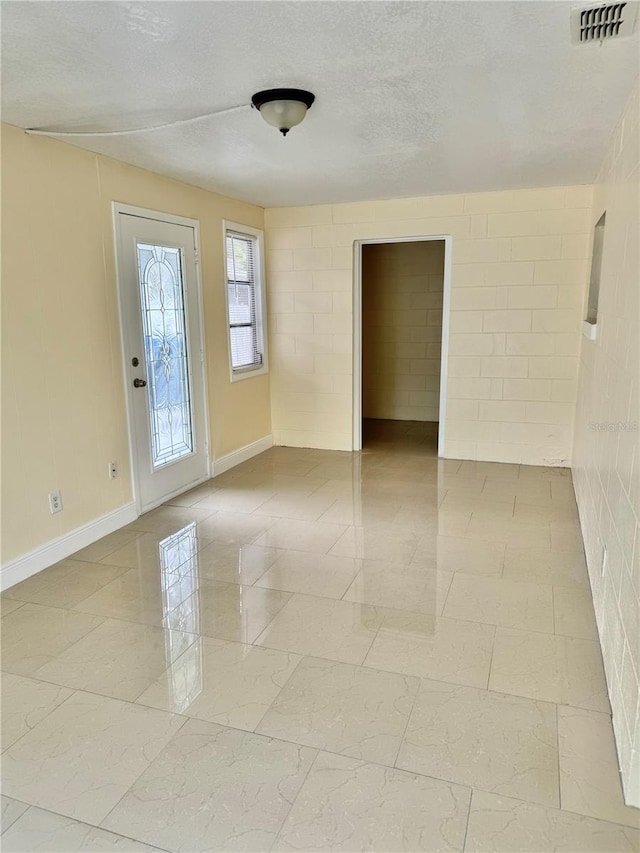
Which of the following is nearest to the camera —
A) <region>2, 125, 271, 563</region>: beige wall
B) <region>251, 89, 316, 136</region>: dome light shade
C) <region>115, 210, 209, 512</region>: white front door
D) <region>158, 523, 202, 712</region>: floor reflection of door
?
<region>158, 523, 202, 712</region>: floor reflection of door

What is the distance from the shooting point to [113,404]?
3668 millimetres

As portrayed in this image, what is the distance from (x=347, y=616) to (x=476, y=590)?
27.1 inches

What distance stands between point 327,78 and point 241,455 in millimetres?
3557

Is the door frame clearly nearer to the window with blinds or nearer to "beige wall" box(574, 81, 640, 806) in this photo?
the window with blinds

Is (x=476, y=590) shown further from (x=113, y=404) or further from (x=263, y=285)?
(x=263, y=285)

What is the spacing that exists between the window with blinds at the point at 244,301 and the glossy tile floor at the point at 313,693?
2083 millimetres

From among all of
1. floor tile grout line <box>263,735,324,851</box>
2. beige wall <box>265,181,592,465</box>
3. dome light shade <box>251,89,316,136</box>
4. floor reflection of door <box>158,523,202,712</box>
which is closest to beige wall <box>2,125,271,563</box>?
floor reflection of door <box>158,523,202,712</box>

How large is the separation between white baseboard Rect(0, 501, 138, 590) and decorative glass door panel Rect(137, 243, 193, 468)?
1.64 feet

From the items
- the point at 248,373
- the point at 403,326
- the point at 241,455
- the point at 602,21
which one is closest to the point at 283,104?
the point at 602,21

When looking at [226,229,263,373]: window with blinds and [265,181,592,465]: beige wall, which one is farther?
[226,229,263,373]: window with blinds

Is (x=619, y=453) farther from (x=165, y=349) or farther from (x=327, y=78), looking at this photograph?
(x=165, y=349)

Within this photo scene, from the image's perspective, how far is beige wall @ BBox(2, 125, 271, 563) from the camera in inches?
115

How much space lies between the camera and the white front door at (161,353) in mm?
3785

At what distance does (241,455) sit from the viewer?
5.38 m
